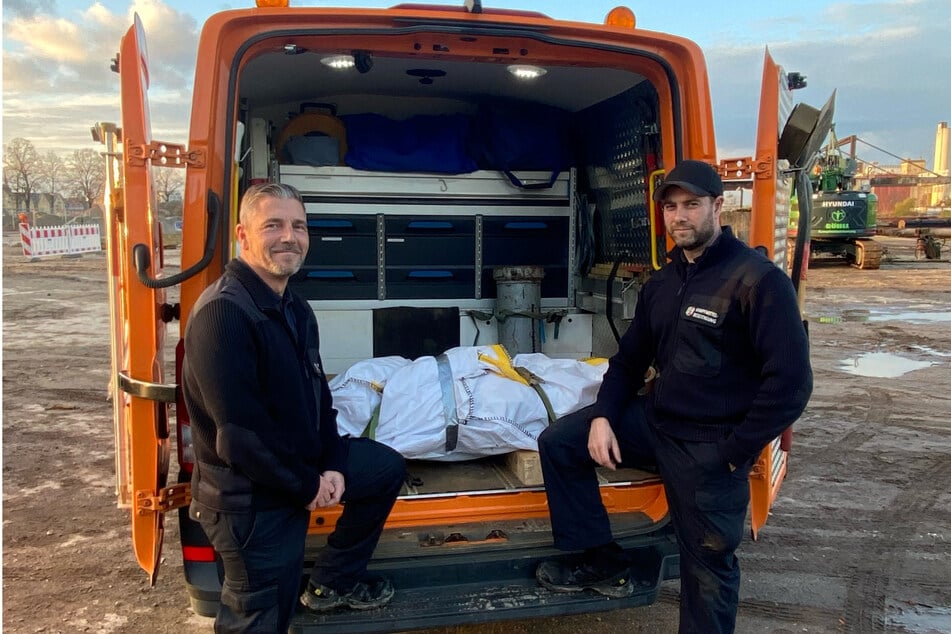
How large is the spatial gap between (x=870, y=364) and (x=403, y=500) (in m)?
7.79

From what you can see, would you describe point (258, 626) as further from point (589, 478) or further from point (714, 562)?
point (714, 562)

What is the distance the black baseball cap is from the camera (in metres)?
2.43

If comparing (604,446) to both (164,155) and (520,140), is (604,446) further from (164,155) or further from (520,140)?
(520,140)

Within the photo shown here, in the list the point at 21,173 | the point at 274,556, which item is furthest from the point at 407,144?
the point at 21,173

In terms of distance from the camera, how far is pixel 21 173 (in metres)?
43.4

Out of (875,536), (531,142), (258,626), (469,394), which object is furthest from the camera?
(531,142)

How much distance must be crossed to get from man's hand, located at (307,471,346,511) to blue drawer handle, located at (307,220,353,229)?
7.95 feet

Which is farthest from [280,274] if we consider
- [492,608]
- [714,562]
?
[714,562]

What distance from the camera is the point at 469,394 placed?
3137 millimetres

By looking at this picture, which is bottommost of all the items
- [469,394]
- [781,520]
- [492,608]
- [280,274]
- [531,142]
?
[781,520]

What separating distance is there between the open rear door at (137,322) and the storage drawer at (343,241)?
2041mm

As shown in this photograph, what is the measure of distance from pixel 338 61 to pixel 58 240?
2375 centimetres

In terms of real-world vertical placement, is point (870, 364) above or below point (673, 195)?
below

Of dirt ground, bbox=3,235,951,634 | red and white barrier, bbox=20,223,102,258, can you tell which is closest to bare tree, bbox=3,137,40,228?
red and white barrier, bbox=20,223,102,258
